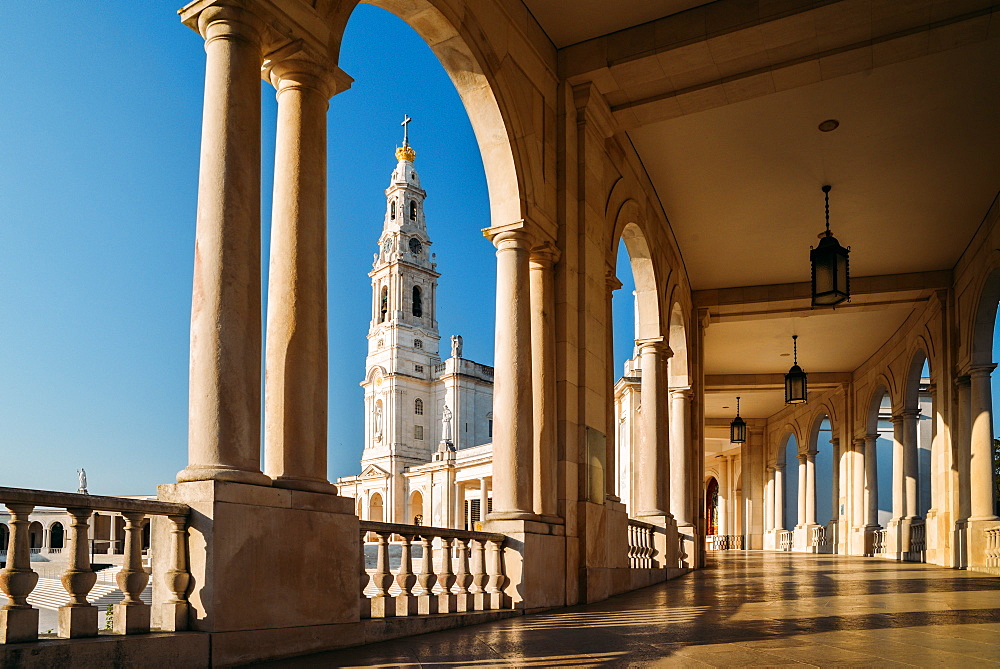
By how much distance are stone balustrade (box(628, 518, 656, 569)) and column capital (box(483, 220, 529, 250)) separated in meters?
5.88

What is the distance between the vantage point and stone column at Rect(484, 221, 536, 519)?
10297mm

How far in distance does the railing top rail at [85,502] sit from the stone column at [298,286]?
937mm

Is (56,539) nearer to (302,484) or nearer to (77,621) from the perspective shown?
(302,484)

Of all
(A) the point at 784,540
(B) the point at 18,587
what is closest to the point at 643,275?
(B) the point at 18,587

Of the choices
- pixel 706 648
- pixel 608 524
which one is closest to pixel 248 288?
pixel 706 648

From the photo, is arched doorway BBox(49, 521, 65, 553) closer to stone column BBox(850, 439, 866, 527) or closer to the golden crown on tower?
stone column BBox(850, 439, 866, 527)

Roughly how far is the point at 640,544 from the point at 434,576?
7951 mm

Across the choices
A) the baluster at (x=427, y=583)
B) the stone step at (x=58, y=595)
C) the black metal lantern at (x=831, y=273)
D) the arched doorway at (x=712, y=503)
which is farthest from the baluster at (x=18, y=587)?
the arched doorway at (x=712, y=503)

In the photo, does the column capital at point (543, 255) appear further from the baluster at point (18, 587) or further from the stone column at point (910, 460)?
the stone column at point (910, 460)

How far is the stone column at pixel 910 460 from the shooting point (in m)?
26.0

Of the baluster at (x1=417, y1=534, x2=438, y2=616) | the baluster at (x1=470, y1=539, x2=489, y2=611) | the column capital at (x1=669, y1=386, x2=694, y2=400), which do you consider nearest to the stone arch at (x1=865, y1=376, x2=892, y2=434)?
the column capital at (x1=669, y1=386, x2=694, y2=400)

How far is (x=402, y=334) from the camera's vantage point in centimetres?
9381

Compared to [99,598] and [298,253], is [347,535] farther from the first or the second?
[99,598]

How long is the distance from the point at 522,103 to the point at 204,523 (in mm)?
7012
